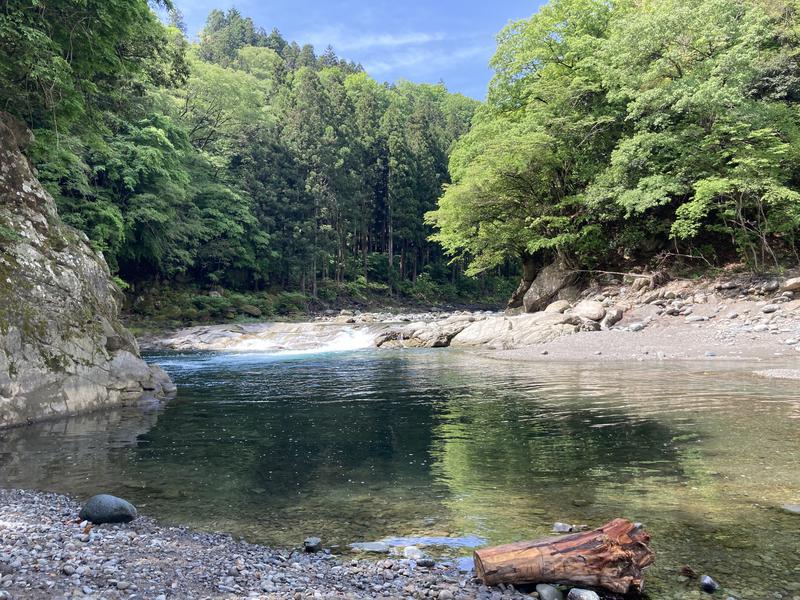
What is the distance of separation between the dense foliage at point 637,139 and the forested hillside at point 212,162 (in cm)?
1384

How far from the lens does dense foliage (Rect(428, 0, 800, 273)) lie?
69.7 ft

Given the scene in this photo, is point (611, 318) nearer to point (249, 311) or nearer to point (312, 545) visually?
point (312, 545)

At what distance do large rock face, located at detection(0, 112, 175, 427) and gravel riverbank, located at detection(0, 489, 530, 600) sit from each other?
617 cm

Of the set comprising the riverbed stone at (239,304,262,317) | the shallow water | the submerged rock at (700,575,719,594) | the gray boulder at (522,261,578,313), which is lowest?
the shallow water

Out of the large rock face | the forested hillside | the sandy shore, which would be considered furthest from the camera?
the sandy shore

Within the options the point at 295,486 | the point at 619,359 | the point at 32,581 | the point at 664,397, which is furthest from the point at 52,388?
the point at 619,359

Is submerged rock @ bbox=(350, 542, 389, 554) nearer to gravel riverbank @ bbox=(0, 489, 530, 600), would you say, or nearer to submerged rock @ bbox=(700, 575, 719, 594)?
gravel riverbank @ bbox=(0, 489, 530, 600)

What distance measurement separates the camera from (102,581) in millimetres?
3398

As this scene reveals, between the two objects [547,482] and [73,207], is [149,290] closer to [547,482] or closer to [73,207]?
[73,207]

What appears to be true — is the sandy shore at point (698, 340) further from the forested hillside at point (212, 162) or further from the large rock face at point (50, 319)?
the forested hillside at point (212, 162)

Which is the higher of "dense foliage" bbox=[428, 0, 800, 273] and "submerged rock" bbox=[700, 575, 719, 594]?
"dense foliage" bbox=[428, 0, 800, 273]

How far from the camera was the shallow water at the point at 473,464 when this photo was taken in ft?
15.0

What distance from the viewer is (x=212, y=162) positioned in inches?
1773

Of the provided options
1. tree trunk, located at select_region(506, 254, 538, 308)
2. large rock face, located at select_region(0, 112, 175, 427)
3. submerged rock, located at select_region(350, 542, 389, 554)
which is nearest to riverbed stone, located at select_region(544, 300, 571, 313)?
tree trunk, located at select_region(506, 254, 538, 308)
